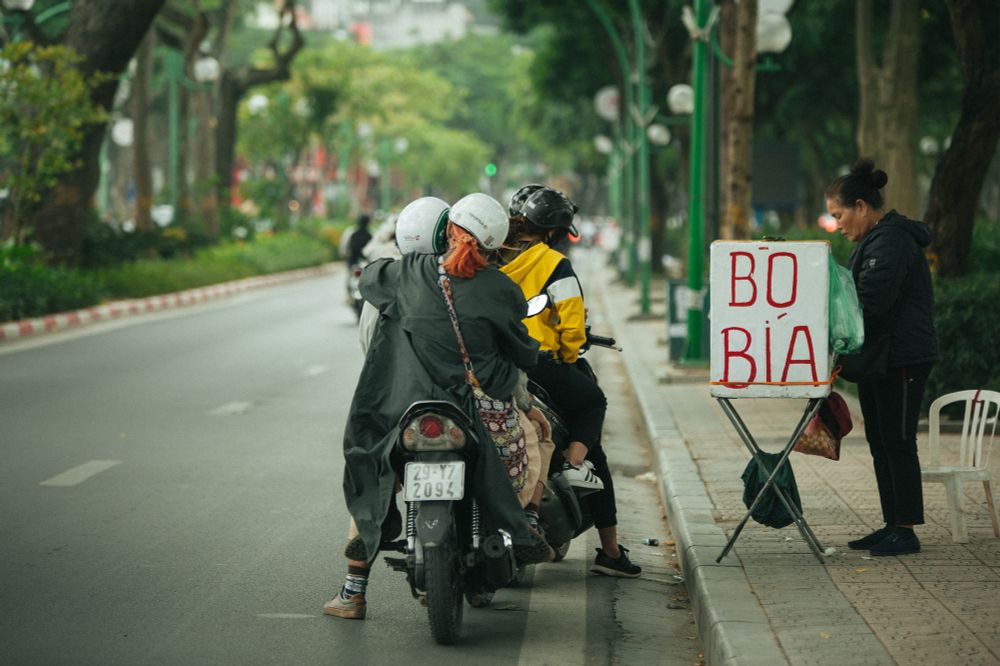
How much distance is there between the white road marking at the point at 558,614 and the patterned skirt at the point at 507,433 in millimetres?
592

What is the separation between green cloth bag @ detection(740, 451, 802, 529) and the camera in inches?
273

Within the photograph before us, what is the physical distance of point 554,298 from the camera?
662 cm

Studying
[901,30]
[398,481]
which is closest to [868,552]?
[398,481]

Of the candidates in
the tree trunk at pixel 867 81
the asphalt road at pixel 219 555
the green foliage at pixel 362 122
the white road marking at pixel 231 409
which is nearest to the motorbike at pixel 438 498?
the asphalt road at pixel 219 555

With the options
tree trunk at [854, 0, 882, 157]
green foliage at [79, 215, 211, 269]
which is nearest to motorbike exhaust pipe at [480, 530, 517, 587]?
tree trunk at [854, 0, 882, 157]

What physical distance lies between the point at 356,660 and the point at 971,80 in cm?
861

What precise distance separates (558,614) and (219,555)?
185 centimetres

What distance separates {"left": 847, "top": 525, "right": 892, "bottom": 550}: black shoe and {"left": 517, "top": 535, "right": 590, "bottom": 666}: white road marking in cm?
120

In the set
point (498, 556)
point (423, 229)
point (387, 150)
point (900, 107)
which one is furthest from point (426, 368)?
point (387, 150)

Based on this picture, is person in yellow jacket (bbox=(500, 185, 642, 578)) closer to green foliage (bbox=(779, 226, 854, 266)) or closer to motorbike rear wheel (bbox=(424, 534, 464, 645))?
motorbike rear wheel (bbox=(424, 534, 464, 645))

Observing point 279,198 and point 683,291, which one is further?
point 279,198

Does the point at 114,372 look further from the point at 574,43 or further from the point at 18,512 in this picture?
the point at 574,43

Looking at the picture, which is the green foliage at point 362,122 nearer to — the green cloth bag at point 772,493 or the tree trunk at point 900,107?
the tree trunk at point 900,107

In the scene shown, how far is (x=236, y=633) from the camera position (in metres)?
6.13
